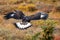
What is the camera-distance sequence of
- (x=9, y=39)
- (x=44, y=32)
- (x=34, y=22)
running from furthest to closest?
(x=34, y=22)
(x=9, y=39)
(x=44, y=32)

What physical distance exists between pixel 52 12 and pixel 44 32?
4.62m

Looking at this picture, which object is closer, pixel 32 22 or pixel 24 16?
pixel 32 22

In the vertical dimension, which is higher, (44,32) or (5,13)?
(44,32)

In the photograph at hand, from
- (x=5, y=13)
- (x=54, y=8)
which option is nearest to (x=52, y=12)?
(x=54, y=8)

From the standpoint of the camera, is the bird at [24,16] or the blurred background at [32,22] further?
the bird at [24,16]

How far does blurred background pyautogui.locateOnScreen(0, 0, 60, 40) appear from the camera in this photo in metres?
9.41

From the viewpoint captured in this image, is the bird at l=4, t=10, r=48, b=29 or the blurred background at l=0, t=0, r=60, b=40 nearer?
the blurred background at l=0, t=0, r=60, b=40

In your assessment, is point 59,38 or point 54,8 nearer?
point 59,38

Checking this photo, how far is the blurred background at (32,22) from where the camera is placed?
30.9 feet

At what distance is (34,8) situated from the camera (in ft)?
41.9

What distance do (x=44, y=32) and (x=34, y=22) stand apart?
3.52 m

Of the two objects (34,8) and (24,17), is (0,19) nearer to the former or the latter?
(24,17)

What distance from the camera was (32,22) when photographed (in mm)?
11461

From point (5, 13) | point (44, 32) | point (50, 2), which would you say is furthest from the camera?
point (50, 2)
